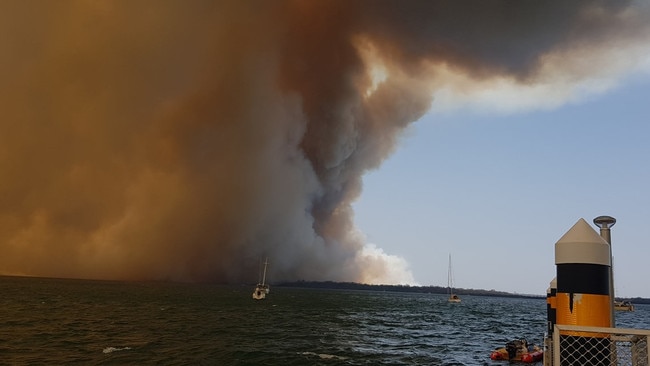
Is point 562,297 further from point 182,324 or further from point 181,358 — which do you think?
point 182,324

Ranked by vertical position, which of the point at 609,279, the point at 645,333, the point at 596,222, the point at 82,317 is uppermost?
Result: the point at 596,222

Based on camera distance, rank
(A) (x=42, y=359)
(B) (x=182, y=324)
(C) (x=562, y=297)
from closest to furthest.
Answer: (C) (x=562, y=297), (A) (x=42, y=359), (B) (x=182, y=324)

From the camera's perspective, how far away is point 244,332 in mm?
47156

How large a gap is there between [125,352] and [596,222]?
33.5 meters

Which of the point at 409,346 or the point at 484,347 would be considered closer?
the point at 409,346

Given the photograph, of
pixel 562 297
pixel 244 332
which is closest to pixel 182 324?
pixel 244 332

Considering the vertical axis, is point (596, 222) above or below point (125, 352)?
above

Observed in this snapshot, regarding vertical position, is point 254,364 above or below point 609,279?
below

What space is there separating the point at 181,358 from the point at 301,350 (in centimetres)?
1007

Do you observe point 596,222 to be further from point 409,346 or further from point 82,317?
point 82,317

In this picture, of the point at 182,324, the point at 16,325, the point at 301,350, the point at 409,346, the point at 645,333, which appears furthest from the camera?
the point at 182,324

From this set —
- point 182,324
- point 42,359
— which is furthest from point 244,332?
point 42,359

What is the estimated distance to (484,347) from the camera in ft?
150

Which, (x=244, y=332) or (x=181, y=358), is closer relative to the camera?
(x=181, y=358)
